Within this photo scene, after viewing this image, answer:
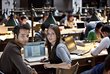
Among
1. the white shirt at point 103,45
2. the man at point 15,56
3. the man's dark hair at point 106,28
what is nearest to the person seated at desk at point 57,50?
the man at point 15,56

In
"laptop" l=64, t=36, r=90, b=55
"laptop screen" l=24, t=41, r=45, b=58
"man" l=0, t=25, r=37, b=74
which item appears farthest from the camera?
"laptop" l=64, t=36, r=90, b=55

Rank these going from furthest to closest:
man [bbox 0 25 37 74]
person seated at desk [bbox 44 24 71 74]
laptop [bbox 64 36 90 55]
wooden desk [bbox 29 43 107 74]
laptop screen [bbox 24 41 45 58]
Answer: laptop [bbox 64 36 90 55] → wooden desk [bbox 29 43 107 74] → laptop screen [bbox 24 41 45 58] → person seated at desk [bbox 44 24 71 74] → man [bbox 0 25 37 74]

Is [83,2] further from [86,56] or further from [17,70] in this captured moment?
[17,70]

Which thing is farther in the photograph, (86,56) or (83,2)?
(83,2)

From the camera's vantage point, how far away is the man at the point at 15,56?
9.87 feet

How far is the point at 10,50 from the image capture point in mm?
3025

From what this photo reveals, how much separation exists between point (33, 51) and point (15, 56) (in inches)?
43.2

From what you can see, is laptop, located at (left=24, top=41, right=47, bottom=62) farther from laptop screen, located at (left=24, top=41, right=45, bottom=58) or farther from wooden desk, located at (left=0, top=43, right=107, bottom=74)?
wooden desk, located at (left=0, top=43, right=107, bottom=74)

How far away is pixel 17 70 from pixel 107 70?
5.22ft

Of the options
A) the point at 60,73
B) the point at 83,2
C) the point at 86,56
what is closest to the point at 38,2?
the point at 83,2

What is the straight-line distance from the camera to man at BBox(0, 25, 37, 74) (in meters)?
3.01

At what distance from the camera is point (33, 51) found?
162 inches

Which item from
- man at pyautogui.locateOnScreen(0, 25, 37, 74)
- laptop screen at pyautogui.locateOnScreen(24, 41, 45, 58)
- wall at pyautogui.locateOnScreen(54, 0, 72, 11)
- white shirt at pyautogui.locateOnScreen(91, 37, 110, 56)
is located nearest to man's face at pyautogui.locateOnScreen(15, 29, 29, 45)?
man at pyautogui.locateOnScreen(0, 25, 37, 74)

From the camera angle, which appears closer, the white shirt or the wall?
the white shirt
